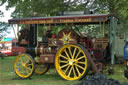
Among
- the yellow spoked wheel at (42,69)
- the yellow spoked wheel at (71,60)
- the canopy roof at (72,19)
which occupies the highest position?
the canopy roof at (72,19)

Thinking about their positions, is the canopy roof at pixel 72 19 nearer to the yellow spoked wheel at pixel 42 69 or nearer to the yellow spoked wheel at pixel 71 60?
the yellow spoked wheel at pixel 71 60

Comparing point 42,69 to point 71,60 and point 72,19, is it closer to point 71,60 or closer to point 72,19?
point 71,60

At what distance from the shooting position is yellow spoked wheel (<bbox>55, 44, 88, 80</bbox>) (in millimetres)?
6554

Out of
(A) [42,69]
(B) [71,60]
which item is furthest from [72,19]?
(A) [42,69]

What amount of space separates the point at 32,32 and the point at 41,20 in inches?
41.5

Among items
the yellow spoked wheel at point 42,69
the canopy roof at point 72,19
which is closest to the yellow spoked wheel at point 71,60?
the canopy roof at point 72,19

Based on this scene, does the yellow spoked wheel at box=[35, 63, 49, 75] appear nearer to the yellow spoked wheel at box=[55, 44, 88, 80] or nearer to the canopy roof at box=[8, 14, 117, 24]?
the yellow spoked wheel at box=[55, 44, 88, 80]

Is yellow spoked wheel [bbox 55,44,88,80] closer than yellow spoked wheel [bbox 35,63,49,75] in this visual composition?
Yes

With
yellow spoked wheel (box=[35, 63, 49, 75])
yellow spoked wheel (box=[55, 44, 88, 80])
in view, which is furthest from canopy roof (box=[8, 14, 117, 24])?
yellow spoked wheel (box=[35, 63, 49, 75])

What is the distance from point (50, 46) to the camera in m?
7.53

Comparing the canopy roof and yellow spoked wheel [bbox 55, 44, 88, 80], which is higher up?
the canopy roof

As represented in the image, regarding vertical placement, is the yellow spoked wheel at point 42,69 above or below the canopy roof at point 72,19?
below

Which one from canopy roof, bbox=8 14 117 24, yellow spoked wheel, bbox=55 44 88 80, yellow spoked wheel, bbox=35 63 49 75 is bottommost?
yellow spoked wheel, bbox=35 63 49 75

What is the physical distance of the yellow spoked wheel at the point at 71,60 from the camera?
6554 mm
